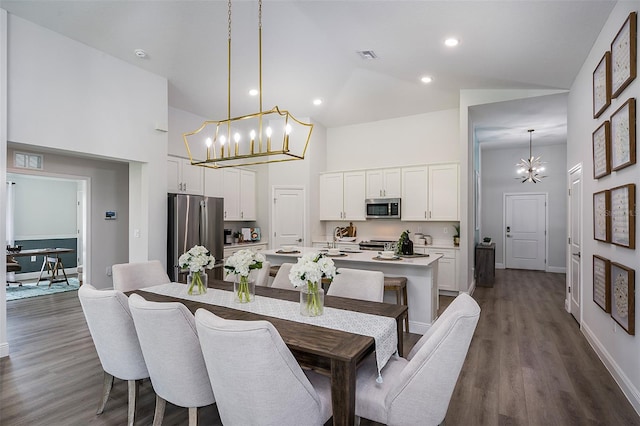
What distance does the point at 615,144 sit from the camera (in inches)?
106

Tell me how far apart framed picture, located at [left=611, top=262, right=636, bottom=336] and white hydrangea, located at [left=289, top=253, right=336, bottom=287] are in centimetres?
214

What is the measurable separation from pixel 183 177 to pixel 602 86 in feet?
17.8

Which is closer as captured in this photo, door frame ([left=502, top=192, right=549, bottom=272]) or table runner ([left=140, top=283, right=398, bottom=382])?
table runner ([left=140, top=283, right=398, bottom=382])

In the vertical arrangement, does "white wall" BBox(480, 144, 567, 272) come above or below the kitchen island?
above

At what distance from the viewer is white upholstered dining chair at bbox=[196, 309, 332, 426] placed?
52.9 inches

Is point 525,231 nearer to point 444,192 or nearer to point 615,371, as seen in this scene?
point 444,192

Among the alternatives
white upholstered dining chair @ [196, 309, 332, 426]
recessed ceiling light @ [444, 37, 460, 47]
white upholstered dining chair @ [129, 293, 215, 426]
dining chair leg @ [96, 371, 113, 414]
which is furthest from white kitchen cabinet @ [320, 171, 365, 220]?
white upholstered dining chair @ [196, 309, 332, 426]

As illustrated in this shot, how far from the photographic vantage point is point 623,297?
252 centimetres

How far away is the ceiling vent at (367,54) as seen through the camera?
157 inches

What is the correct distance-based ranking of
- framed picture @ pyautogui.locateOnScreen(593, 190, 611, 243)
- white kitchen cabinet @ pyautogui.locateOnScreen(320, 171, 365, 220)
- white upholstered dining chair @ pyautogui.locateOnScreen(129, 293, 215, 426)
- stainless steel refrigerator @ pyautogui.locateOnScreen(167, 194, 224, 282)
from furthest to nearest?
white kitchen cabinet @ pyautogui.locateOnScreen(320, 171, 365, 220), stainless steel refrigerator @ pyautogui.locateOnScreen(167, 194, 224, 282), framed picture @ pyautogui.locateOnScreen(593, 190, 611, 243), white upholstered dining chair @ pyautogui.locateOnScreen(129, 293, 215, 426)

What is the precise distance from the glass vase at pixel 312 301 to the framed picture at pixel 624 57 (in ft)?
8.57

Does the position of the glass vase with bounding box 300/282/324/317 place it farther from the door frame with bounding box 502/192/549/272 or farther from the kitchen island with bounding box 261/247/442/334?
the door frame with bounding box 502/192/549/272

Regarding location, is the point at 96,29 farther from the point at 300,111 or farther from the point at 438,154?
the point at 438,154

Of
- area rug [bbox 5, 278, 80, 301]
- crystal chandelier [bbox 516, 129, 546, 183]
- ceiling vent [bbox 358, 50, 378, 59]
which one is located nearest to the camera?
ceiling vent [bbox 358, 50, 378, 59]
